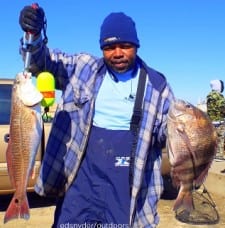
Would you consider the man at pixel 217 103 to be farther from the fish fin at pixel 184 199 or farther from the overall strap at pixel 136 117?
the fish fin at pixel 184 199

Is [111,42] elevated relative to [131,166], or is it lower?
elevated

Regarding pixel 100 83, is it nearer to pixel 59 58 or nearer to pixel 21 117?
pixel 59 58

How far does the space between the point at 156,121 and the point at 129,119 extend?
0.66 feet

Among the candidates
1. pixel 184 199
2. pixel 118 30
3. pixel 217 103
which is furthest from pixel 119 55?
pixel 217 103

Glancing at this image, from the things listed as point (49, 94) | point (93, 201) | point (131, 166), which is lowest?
point (93, 201)

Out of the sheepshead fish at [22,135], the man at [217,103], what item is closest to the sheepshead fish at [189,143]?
the sheepshead fish at [22,135]

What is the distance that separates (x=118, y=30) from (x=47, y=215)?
4032mm

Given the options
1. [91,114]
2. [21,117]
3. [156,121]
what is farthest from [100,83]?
[21,117]

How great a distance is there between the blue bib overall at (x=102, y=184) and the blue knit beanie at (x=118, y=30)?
0.63 meters

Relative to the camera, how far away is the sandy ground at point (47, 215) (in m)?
6.35

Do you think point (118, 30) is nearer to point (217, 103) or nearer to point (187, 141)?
point (187, 141)

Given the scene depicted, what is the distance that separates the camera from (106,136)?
3436 millimetres

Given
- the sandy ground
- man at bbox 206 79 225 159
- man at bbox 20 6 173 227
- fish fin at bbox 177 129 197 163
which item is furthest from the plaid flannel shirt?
man at bbox 206 79 225 159

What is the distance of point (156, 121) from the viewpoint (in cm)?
353
